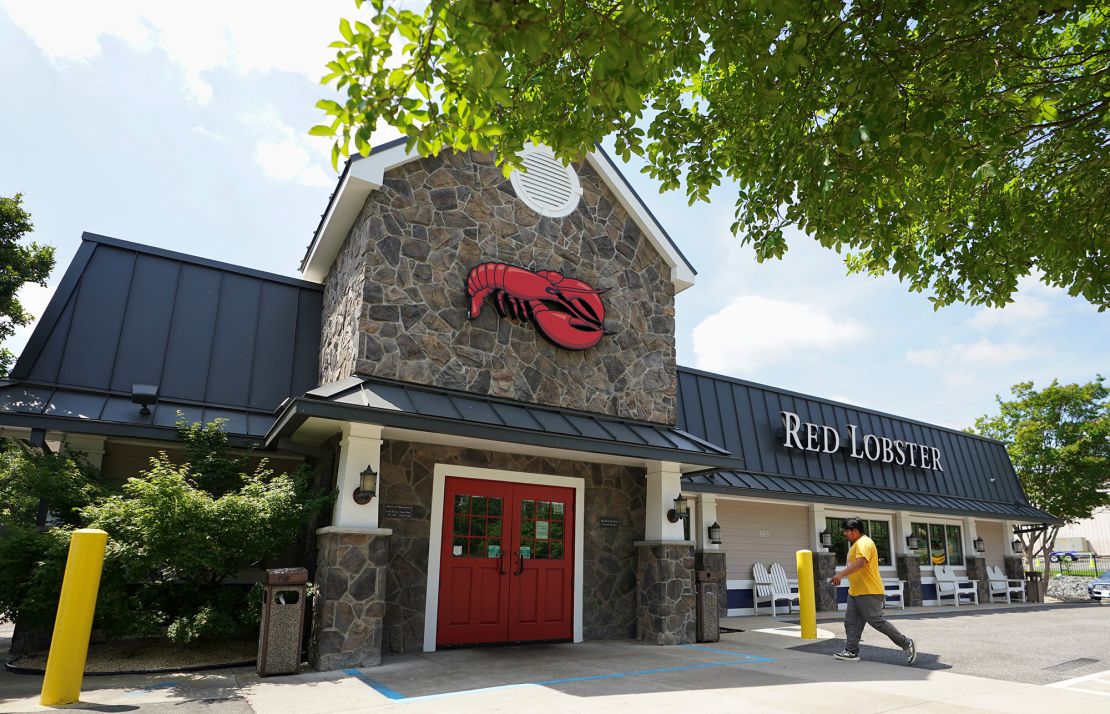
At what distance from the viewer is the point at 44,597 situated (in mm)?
7293

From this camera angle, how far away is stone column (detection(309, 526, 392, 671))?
299 inches

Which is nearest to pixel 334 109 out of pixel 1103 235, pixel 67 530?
pixel 67 530

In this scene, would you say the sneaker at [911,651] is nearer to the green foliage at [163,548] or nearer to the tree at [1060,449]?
the green foliage at [163,548]

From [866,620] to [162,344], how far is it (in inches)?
410

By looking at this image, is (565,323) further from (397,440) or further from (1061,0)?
(1061,0)

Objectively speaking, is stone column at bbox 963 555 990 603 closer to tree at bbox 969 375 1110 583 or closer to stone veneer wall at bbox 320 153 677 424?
tree at bbox 969 375 1110 583

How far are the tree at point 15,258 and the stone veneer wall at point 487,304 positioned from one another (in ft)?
22.8

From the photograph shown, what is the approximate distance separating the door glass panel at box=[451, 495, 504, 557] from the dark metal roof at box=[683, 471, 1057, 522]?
4.36m

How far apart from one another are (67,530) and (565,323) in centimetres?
678

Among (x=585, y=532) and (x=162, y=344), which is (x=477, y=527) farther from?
(x=162, y=344)

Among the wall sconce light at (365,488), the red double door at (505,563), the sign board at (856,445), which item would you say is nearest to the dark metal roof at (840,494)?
the sign board at (856,445)

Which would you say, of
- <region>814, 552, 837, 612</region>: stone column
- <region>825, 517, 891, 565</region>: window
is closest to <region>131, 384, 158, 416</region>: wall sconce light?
<region>814, 552, 837, 612</region>: stone column

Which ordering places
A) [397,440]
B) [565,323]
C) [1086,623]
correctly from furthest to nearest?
[1086,623] < [565,323] < [397,440]

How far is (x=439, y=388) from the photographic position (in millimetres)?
9336
